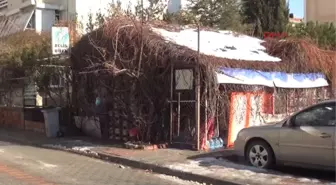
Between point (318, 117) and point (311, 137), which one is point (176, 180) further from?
point (318, 117)

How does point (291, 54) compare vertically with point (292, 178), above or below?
above

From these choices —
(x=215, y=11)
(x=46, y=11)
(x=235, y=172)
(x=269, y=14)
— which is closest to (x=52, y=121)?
(x=235, y=172)

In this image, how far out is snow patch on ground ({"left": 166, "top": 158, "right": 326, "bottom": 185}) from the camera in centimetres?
980

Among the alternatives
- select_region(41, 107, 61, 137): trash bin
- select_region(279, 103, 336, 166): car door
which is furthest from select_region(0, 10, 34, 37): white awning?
select_region(279, 103, 336, 166): car door

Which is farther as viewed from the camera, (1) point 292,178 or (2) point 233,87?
(2) point 233,87

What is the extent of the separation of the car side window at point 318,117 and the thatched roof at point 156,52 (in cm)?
366

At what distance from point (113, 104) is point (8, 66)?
22.0ft

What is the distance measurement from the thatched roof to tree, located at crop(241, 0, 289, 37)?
46.9 ft

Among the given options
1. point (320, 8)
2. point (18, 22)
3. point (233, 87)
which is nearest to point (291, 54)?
point (233, 87)

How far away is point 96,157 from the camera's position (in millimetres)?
13562

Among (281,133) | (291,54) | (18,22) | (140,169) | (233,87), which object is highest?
(18,22)

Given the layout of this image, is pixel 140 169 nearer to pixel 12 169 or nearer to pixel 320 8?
pixel 12 169

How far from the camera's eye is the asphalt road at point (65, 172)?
9.96m

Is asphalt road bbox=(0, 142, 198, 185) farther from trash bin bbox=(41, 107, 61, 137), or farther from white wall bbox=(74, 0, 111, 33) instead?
white wall bbox=(74, 0, 111, 33)
